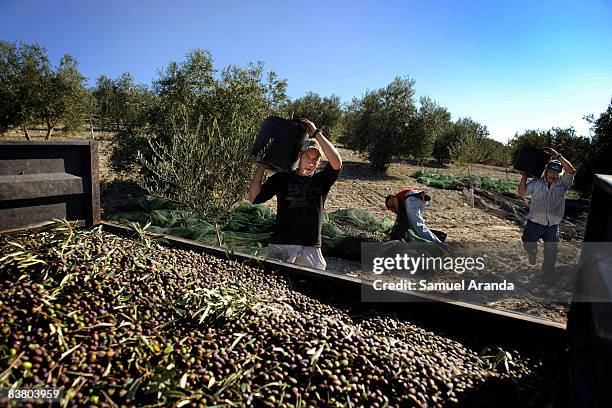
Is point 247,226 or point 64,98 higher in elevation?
point 64,98

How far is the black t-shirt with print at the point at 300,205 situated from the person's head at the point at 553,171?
13.2 ft

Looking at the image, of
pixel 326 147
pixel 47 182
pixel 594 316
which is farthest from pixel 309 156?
pixel 594 316

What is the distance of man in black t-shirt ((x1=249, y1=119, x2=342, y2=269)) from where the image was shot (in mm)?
3707

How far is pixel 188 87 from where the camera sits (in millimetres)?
10914

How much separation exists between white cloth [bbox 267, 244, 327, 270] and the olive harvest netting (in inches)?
52.5

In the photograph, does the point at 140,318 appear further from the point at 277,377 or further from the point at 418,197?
the point at 418,197

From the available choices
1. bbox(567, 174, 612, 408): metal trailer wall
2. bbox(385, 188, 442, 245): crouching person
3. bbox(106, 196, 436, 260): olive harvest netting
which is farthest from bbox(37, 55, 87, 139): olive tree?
bbox(567, 174, 612, 408): metal trailer wall

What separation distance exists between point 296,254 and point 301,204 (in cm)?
51

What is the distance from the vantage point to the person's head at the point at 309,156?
147 inches

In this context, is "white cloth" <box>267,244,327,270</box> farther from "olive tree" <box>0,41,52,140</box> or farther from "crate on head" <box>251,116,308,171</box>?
"olive tree" <box>0,41,52,140</box>

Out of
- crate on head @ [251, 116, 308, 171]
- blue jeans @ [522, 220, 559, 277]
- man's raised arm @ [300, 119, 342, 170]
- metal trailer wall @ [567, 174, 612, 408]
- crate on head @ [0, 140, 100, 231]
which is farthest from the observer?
blue jeans @ [522, 220, 559, 277]

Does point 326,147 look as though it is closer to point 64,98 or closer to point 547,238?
point 547,238

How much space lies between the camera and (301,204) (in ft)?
12.2

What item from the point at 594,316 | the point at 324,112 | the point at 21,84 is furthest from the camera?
the point at 324,112
